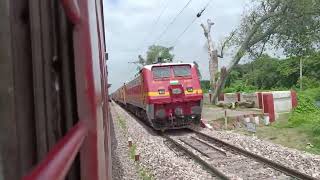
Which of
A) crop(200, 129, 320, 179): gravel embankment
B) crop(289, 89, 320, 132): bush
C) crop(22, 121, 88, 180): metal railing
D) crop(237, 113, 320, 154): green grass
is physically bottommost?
crop(237, 113, 320, 154): green grass

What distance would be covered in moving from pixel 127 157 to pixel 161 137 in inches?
178

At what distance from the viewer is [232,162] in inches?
405

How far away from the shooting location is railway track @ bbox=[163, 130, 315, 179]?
8.70 metres

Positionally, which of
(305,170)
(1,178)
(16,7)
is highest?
(16,7)

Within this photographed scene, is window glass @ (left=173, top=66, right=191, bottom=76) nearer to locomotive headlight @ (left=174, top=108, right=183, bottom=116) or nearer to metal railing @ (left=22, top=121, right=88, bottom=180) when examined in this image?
locomotive headlight @ (left=174, top=108, right=183, bottom=116)

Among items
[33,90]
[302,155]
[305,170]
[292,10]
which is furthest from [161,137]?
[292,10]

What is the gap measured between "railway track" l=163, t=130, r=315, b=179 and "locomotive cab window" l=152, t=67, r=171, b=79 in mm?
→ 3059

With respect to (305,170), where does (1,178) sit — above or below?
above

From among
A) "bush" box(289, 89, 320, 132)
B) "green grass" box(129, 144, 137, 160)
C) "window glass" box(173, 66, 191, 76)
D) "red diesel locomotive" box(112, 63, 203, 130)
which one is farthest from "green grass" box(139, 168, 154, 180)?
"bush" box(289, 89, 320, 132)

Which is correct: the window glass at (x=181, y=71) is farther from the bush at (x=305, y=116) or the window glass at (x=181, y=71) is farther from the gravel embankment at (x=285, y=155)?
the bush at (x=305, y=116)

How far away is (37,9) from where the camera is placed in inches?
47.2

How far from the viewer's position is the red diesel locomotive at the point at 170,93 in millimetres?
16406

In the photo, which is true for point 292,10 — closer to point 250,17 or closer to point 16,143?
point 250,17

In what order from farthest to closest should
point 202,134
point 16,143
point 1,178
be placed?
point 202,134 < point 16,143 < point 1,178
